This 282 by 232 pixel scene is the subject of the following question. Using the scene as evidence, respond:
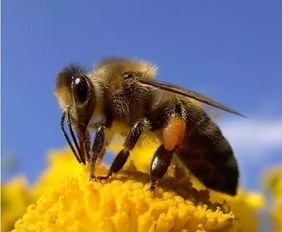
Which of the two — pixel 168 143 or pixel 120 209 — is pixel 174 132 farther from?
pixel 120 209

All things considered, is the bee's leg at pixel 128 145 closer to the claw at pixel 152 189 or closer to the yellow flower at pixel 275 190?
the claw at pixel 152 189

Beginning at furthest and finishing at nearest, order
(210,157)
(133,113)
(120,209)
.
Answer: (210,157)
(133,113)
(120,209)

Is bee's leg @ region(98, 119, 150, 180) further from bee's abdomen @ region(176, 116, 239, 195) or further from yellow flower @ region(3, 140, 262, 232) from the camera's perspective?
bee's abdomen @ region(176, 116, 239, 195)

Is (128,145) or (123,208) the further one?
(128,145)

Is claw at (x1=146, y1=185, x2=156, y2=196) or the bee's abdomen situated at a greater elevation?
the bee's abdomen

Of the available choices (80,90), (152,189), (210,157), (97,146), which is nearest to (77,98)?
(80,90)

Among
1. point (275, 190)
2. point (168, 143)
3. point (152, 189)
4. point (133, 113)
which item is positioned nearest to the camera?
point (152, 189)

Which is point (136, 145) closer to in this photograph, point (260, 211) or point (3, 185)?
point (260, 211)

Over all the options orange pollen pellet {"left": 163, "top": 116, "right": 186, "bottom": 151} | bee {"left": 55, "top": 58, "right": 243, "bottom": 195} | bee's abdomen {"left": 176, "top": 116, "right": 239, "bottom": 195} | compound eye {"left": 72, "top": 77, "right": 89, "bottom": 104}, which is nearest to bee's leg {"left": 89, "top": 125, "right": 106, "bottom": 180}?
bee {"left": 55, "top": 58, "right": 243, "bottom": 195}
